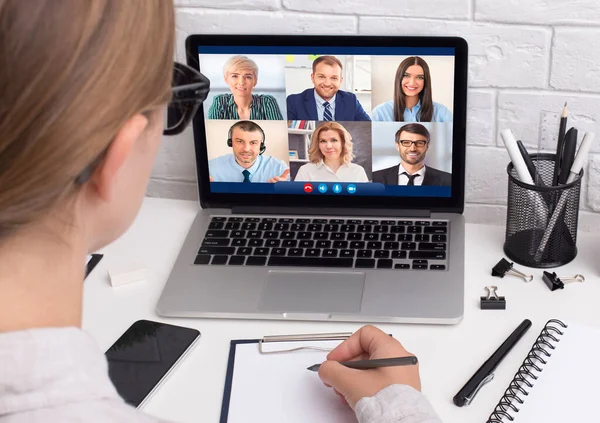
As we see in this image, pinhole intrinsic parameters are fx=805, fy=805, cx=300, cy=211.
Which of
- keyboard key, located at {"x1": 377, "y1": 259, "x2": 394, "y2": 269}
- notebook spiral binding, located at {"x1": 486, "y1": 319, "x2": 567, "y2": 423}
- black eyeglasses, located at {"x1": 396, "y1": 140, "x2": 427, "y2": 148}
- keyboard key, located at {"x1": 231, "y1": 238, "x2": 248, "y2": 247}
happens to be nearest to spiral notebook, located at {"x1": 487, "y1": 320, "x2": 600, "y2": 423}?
notebook spiral binding, located at {"x1": 486, "y1": 319, "x2": 567, "y2": 423}

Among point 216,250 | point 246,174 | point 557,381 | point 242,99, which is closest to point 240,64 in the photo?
point 242,99

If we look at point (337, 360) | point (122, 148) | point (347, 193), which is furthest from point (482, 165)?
point (122, 148)

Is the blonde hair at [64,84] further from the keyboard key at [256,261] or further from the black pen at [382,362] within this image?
the keyboard key at [256,261]

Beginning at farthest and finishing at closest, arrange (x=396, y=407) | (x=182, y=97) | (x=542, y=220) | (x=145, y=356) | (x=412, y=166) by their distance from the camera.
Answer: (x=412, y=166)
(x=542, y=220)
(x=145, y=356)
(x=396, y=407)
(x=182, y=97)

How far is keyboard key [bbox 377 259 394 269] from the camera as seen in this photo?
1.05m

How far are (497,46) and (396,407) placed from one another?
56cm

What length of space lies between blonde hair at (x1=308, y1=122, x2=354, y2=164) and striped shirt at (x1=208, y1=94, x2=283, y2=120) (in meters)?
0.06

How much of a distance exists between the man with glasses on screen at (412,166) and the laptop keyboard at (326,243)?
6 cm

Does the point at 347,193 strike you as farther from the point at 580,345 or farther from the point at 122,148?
the point at 122,148

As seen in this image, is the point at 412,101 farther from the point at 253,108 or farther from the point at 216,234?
the point at 216,234

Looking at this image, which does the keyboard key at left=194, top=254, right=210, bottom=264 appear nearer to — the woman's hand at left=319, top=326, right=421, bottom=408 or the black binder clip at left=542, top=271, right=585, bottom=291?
the woman's hand at left=319, top=326, right=421, bottom=408

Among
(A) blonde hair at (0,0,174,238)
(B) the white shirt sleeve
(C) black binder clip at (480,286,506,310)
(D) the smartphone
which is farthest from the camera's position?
(C) black binder clip at (480,286,506,310)

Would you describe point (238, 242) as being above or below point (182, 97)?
below

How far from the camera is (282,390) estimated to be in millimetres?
867
